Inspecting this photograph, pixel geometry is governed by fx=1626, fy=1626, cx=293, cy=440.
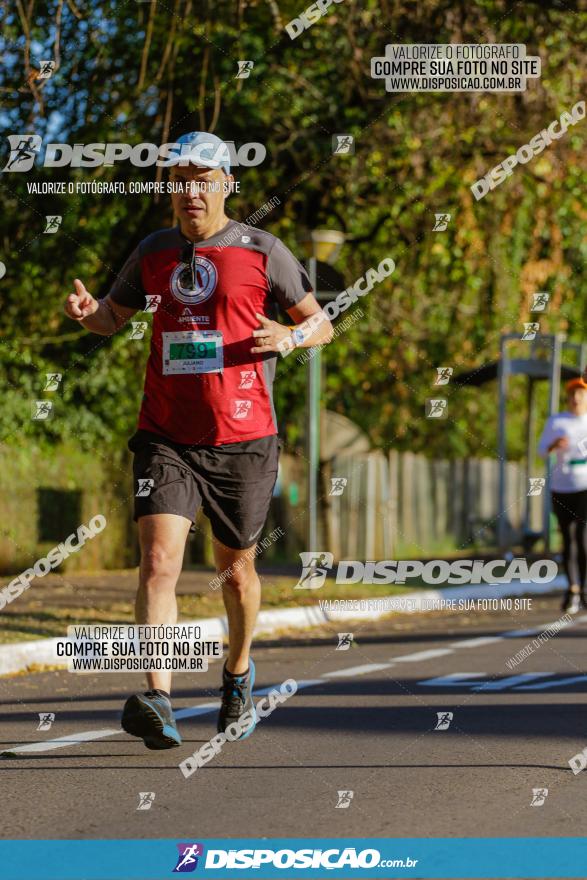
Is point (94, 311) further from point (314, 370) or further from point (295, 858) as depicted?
point (314, 370)

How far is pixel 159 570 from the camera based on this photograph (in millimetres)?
6133

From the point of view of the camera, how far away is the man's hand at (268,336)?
242 inches

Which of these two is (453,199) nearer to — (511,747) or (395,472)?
(395,472)

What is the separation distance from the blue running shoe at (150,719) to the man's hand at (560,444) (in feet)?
27.3

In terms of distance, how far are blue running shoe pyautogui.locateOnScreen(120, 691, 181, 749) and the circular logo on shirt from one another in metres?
1.52

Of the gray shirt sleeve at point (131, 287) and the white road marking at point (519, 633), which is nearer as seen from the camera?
the gray shirt sleeve at point (131, 287)

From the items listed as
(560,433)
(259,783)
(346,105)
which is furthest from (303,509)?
(259,783)

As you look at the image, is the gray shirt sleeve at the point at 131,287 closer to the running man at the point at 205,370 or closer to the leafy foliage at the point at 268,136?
the running man at the point at 205,370

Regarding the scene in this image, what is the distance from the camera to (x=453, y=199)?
64.9ft

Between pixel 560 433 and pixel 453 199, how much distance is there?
261 inches

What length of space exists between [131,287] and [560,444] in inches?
310

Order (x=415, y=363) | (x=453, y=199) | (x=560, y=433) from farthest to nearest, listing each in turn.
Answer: (x=415, y=363) → (x=453, y=199) → (x=560, y=433)

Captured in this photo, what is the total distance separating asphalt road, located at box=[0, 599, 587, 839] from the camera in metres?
5.04

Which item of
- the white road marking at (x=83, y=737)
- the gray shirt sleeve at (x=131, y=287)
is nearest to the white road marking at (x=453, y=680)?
the white road marking at (x=83, y=737)
